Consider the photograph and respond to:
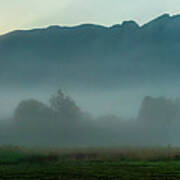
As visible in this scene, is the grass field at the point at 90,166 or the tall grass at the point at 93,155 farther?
the tall grass at the point at 93,155

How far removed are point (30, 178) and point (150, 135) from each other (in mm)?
109918

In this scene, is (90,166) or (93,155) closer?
(90,166)

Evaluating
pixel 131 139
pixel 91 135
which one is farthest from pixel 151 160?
pixel 131 139

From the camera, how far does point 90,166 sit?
4875 centimetres

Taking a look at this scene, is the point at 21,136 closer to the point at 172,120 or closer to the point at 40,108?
the point at 40,108

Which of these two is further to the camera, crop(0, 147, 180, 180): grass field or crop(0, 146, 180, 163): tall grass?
crop(0, 146, 180, 163): tall grass

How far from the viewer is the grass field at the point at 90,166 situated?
40.9 meters

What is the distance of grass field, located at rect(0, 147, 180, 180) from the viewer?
40912mm

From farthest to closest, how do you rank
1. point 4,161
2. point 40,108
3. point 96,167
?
point 40,108, point 4,161, point 96,167

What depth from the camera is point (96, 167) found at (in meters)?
47.7

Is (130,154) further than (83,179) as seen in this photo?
Yes

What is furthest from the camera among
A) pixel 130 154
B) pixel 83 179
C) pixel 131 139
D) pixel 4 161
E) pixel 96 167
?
pixel 131 139

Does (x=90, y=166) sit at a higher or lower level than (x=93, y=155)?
lower

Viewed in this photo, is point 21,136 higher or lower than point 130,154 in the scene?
higher
